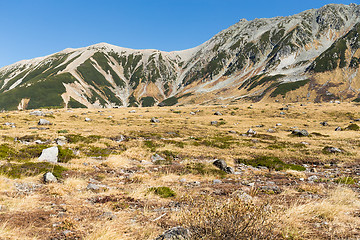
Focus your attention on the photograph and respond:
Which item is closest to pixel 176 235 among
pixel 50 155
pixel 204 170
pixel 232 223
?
pixel 232 223

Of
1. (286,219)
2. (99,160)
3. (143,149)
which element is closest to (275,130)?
(143,149)

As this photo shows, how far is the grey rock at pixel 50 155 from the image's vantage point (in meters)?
13.2

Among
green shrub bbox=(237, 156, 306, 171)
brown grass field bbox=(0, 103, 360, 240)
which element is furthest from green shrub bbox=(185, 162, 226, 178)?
green shrub bbox=(237, 156, 306, 171)

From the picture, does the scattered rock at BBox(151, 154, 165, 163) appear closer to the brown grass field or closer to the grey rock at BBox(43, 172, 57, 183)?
the brown grass field

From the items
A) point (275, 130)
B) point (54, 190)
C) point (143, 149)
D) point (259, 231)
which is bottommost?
point (275, 130)

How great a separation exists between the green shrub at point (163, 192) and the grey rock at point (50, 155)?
28.4 ft

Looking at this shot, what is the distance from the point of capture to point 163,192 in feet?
28.9

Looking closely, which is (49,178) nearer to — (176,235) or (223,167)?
(176,235)

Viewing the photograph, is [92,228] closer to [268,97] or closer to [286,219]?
[286,219]

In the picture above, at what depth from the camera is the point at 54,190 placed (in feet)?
27.3

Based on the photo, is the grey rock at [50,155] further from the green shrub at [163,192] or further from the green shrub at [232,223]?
the green shrub at [232,223]

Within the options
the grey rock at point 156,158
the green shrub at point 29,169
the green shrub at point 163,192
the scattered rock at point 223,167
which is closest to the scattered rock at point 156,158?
the grey rock at point 156,158

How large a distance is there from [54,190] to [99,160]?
22.3ft

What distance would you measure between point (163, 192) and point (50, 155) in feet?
32.0
